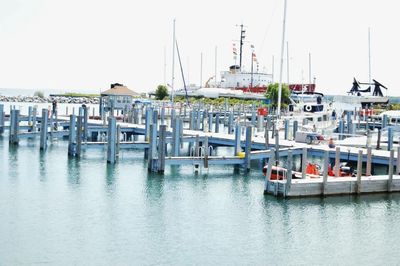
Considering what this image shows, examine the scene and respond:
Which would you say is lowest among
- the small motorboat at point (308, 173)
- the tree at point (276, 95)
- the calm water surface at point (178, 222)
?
the calm water surface at point (178, 222)

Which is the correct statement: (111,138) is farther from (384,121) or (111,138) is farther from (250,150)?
(384,121)

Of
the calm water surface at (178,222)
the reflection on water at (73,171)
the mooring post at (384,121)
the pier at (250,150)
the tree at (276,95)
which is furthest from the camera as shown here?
the tree at (276,95)

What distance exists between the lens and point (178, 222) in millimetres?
24594

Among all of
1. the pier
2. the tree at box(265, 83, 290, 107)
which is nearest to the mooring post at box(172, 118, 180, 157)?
the pier

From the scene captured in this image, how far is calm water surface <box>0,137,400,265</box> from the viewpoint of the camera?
20.7m

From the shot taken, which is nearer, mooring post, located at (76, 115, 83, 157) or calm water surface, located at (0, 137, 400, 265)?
calm water surface, located at (0, 137, 400, 265)

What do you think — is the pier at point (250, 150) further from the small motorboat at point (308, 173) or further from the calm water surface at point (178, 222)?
the calm water surface at point (178, 222)

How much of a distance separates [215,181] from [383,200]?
8038mm

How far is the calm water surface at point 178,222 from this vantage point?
20.7m

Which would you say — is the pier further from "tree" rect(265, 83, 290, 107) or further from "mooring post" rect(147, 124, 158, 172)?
"tree" rect(265, 83, 290, 107)

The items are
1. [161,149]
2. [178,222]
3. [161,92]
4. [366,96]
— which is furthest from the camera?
[161,92]

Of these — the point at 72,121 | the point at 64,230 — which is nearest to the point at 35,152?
the point at 72,121

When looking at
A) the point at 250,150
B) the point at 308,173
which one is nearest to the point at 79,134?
the point at 250,150

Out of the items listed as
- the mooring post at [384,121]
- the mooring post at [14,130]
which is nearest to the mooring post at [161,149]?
the mooring post at [14,130]
